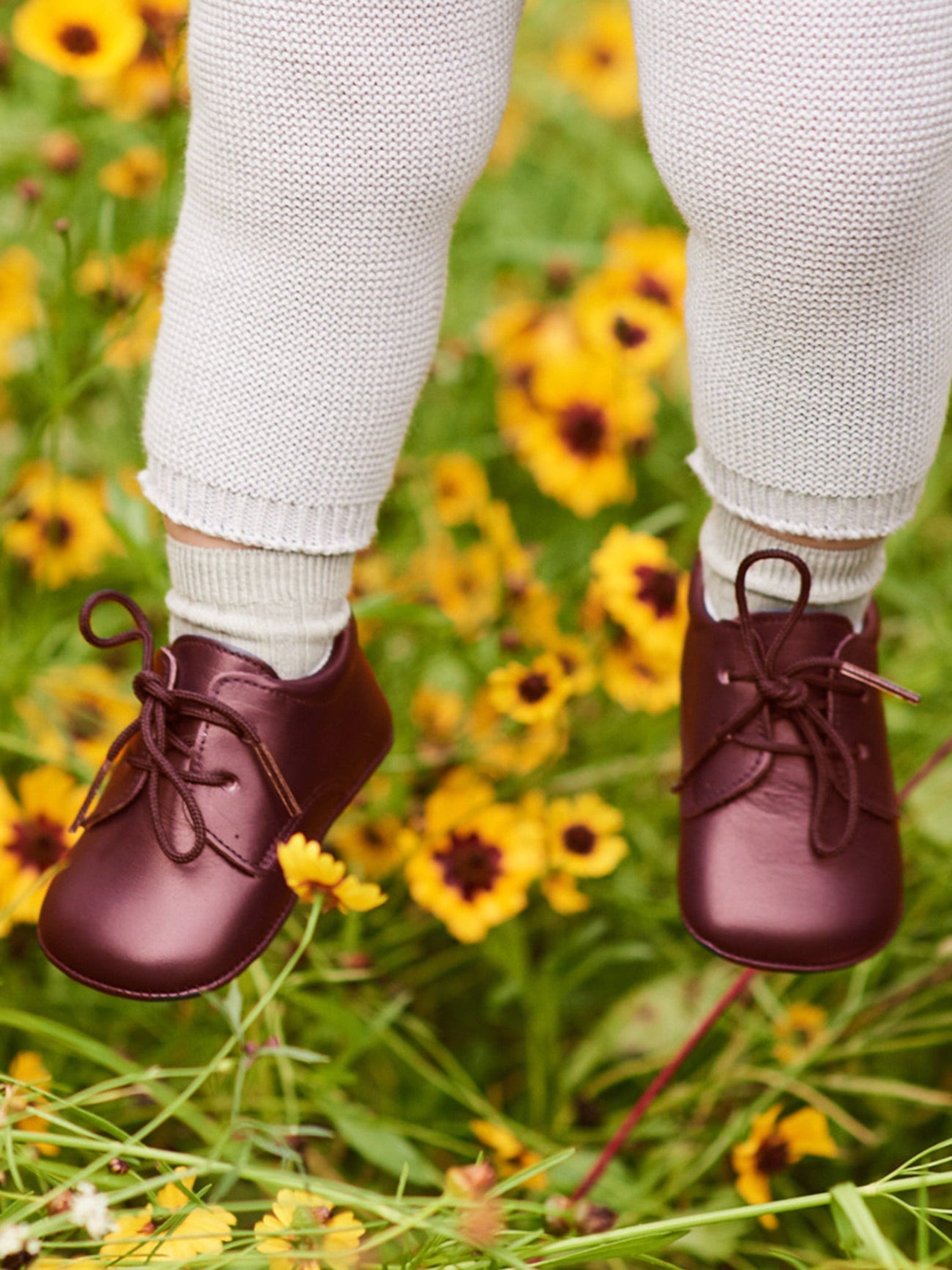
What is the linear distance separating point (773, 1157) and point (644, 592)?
0.37 m

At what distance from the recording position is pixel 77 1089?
2.55 feet

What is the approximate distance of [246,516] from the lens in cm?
64

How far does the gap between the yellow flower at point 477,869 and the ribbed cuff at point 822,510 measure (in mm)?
254

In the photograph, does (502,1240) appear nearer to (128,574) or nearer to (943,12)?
(943,12)

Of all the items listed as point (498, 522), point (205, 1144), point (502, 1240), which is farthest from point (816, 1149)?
point (498, 522)

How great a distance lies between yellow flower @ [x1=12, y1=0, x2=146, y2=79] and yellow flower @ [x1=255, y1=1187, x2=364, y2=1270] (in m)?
0.72

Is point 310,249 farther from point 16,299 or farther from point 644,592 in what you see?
point 16,299

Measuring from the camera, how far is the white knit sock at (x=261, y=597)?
25.8 inches

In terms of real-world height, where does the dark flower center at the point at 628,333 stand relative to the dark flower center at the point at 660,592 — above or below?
above

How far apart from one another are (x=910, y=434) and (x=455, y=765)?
1.40ft

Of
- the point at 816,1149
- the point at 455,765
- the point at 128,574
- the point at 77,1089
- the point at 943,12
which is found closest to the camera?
the point at 943,12

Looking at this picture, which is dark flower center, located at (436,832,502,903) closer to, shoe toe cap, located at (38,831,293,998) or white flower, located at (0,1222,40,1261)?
shoe toe cap, located at (38,831,293,998)

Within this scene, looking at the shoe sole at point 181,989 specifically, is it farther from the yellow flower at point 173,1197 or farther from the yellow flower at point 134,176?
the yellow flower at point 134,176

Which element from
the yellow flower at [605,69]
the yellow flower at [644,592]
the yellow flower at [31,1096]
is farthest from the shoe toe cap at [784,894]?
the yellow flower at [605,69]
